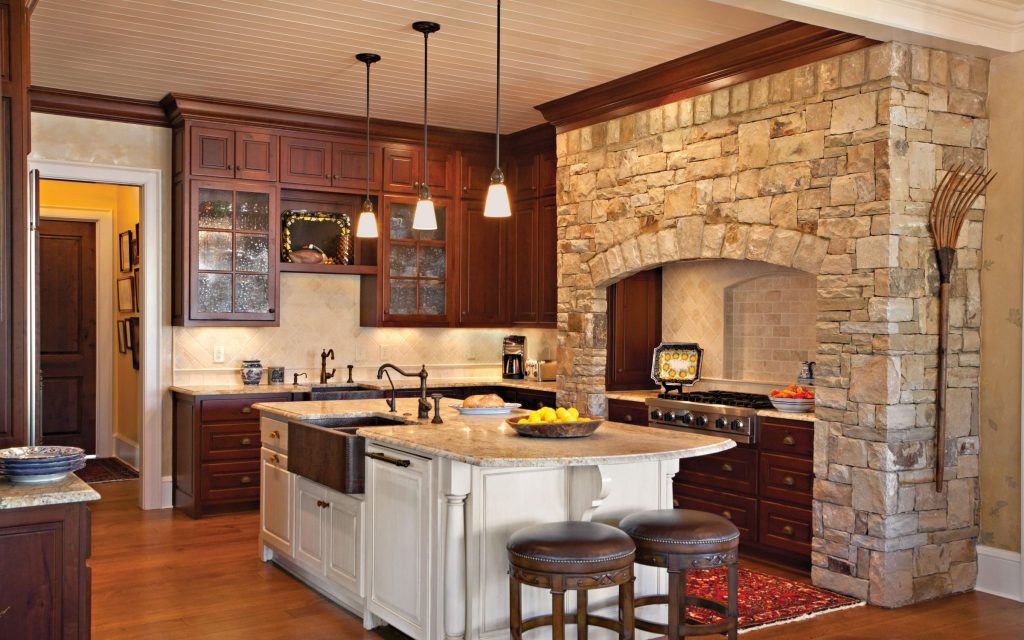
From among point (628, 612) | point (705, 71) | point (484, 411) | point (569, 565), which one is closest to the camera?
point (569, 565)

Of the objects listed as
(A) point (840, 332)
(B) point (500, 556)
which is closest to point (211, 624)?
(B) point (500, 556)

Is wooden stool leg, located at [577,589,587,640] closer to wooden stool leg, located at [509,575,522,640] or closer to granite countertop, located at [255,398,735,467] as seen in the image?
wooden stool leg, located at [509,575,522,640]

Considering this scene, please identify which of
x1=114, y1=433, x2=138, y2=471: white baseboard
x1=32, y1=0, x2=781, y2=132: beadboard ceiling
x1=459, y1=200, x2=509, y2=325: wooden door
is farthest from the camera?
x1=114, y1=433, x2=138, y2=471: white baseboard

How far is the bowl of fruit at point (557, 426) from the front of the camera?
3.96 meters

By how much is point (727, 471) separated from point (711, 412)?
353 millimetres

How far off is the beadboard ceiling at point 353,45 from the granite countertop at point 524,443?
2.05 meters

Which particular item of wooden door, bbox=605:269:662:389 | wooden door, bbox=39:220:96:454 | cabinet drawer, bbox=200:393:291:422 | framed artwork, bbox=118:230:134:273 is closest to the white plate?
wooden door, bbox=605:269:662:389

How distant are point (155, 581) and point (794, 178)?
13.1 ft

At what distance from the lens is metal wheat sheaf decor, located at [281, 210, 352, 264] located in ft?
24.6

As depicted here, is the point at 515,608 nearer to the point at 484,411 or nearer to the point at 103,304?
the point at 484,411

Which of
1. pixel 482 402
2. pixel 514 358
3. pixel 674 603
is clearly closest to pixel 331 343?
pixel 514 358

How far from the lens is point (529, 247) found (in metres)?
7.88

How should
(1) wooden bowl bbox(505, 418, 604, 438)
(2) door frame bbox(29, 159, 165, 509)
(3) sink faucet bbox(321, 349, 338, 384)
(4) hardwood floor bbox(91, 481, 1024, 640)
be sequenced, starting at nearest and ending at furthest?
(1) wooden bowl bbox(505, 418, 604, 438)
(4) hardwood floor bbox(91, 481, 1024, 640)
(2) door frame bbox(29, 159, 165, 509)
(3) sink faucet bbox(321, 349, 338, 384)

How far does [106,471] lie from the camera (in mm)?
8617
